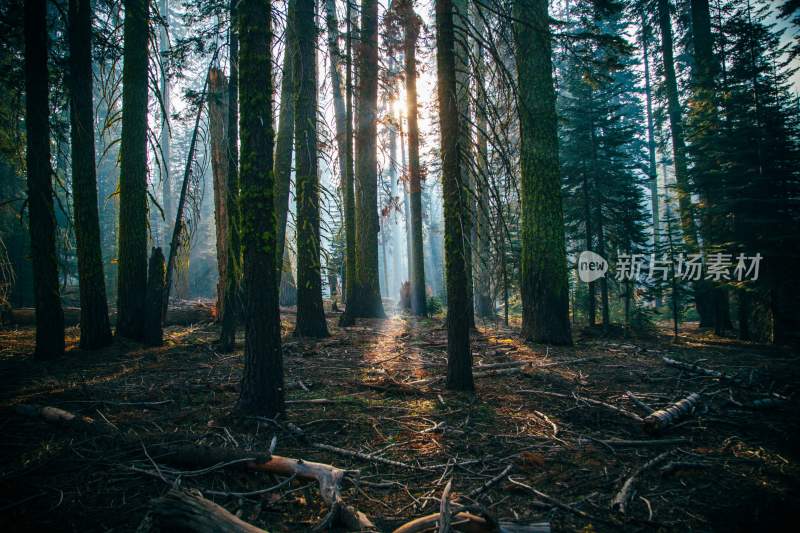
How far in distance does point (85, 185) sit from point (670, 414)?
10.3 metres

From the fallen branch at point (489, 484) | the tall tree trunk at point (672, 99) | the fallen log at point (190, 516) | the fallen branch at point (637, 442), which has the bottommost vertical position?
the fallen branch at point (637, 442)

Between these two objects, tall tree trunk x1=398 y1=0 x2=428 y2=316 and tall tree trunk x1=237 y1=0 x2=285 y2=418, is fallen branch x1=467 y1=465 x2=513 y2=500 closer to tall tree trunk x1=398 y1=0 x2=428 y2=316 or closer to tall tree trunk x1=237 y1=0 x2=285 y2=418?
tall tree trunk x1=237 y1=0 x2=285 y2=418

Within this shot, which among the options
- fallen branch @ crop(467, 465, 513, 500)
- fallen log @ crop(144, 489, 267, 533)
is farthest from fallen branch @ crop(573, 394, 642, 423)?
fallen log @ crop(144, 489, 267, 533)

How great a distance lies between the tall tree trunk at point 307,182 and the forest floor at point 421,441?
7.14 ft

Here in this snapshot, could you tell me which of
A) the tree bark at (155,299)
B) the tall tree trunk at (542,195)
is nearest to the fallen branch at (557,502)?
the tall tree trunk at (542,195)

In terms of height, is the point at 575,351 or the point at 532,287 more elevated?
the point at 532,287

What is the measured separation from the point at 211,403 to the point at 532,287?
671 centimetres

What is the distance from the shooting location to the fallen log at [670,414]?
151 inches

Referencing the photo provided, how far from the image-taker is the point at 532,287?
333 inches

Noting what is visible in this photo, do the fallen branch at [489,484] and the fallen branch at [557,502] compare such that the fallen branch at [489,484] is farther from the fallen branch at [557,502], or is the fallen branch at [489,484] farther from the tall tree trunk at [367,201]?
the tall tree trunk at [367,201]

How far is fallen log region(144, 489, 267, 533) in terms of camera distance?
199cm

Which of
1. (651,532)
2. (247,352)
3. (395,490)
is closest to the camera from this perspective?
(651,532)

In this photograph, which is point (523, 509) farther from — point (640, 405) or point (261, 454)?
point (640, 405)

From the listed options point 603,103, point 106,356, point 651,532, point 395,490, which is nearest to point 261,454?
point 395,490
